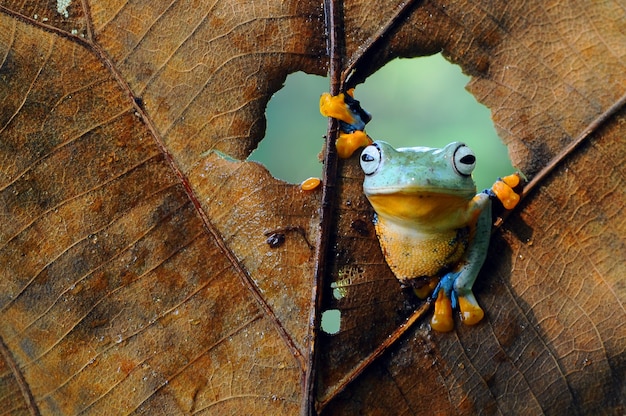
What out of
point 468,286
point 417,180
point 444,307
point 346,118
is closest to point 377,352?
point 444,307

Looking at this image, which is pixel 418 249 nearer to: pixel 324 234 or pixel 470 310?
pixel 470 310

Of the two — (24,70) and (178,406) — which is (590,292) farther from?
(24,70)

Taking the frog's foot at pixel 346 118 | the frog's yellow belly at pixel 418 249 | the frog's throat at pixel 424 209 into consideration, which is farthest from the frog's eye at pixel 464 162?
the frog's foot at pixel 346 118

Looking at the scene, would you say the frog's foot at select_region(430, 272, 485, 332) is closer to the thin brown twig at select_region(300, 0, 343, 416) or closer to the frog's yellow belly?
the frog's yellow belly

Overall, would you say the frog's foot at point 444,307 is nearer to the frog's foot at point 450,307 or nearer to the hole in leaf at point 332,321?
the frog's foot at point 450,307

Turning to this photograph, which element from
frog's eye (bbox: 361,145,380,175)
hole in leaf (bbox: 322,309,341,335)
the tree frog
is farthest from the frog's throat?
hole in leaf (bbox: 322,309,341,335)

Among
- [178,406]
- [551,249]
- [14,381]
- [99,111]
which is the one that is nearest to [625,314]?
[551,249]

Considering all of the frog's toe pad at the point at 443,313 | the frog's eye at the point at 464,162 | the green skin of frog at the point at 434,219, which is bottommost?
the frog's toe pad at the point at 443,313
